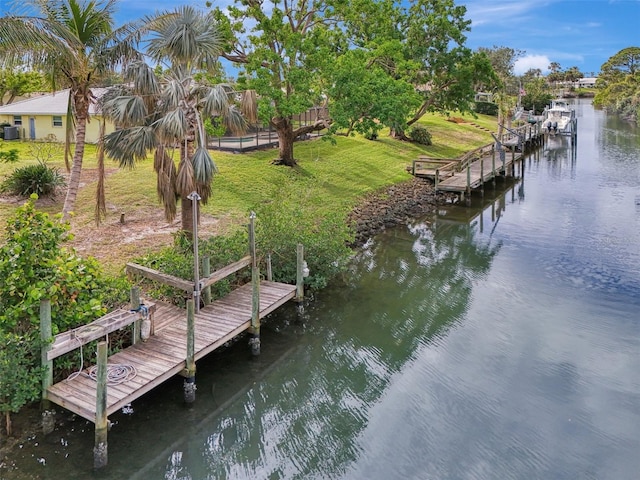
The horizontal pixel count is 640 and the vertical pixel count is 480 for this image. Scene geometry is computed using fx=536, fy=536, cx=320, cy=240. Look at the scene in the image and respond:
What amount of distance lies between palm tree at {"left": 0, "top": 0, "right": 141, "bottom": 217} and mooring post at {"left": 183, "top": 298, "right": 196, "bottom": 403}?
900cm

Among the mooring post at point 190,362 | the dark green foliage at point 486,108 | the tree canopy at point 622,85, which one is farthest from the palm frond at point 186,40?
the tree canopy at point 622,85

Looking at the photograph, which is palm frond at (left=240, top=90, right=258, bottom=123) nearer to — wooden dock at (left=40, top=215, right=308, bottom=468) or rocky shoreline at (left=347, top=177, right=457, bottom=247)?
wooden dock at (left=40, top=215, right=308, bottom=468)

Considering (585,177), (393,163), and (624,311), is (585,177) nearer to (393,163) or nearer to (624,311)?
(393,163)

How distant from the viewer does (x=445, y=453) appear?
30.4 ft

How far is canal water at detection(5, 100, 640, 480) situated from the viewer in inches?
355

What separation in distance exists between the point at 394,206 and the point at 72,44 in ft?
53.5

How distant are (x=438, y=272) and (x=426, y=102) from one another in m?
23.9

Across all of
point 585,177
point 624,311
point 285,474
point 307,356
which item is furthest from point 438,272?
point 585,177

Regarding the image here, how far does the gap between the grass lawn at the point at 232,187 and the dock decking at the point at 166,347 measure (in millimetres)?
3568

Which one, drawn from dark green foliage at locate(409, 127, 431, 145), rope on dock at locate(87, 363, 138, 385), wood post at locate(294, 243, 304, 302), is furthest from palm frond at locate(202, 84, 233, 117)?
dark green foliage at locate(409, 127, 431, 145)

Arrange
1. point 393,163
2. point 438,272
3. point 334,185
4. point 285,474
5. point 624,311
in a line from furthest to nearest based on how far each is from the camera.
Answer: point 393,163, point 334,185, point 438,272, point 624,311, point 285,474

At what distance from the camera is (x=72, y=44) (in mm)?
15359

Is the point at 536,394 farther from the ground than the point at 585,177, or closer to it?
closer to it

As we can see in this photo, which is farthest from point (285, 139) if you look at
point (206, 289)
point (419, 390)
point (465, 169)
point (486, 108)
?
point (486, 108)
